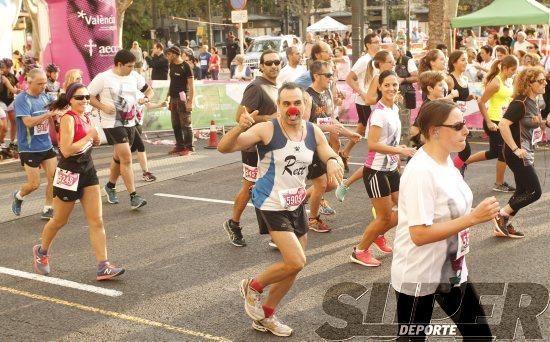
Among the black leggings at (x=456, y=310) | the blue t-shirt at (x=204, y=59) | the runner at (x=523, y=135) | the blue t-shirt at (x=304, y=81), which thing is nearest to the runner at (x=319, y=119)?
the blue t-shirt at (x=304, y=81)

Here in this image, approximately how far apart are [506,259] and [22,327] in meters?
4.13

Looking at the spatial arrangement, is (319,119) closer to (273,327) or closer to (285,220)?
(285,220)

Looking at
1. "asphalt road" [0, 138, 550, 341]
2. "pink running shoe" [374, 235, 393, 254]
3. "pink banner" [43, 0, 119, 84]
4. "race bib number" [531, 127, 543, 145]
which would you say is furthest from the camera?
"pink banner" [43, 0, 119, 84]

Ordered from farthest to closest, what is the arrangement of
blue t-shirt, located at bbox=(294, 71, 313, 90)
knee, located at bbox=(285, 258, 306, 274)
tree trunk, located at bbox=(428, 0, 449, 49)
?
1. tree trunk, located at bbox=(428, 0, 449, 49)
2. blue t-shirt, located at bbox=(294, 71, 313, 90)
3. knee, located at bbox=(285, 258, 306, 274)

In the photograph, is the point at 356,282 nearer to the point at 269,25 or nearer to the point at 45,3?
the point at 45,3

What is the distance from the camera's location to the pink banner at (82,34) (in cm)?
1354

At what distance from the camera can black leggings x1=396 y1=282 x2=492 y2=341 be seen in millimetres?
3699

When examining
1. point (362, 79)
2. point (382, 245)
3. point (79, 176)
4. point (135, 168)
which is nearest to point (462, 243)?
point (382, 245)

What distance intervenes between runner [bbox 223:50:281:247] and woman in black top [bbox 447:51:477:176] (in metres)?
2.93

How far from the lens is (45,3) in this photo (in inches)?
537

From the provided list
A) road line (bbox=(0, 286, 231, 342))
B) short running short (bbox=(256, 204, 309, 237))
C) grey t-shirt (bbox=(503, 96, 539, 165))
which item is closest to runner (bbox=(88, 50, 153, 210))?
road line (bbox=(0, 286, 231, 342))

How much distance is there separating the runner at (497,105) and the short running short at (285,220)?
14.1 ft

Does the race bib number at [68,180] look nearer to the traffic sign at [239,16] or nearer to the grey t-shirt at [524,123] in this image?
the grey t-shirt at [524,123]

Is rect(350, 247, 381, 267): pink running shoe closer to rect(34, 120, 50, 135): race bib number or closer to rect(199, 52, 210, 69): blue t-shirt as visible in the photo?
rect(34, 120, 50, 135): race bib number
